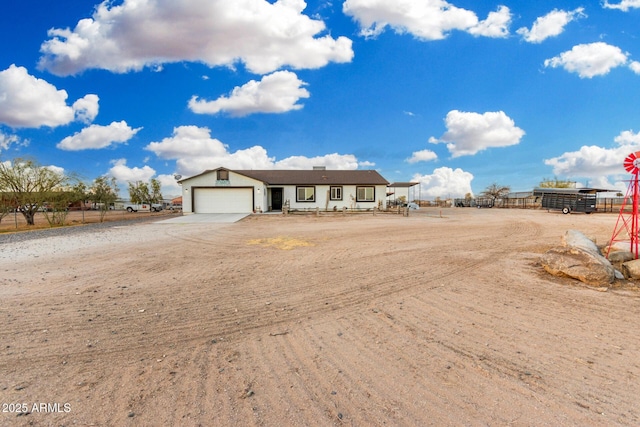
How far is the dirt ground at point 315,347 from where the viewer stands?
2.46m

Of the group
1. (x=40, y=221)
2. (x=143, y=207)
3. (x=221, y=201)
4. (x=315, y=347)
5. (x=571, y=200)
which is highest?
(x=221, y=201)

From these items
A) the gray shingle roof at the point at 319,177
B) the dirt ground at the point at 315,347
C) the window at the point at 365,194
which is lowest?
the dirt ground at the point at 315,347

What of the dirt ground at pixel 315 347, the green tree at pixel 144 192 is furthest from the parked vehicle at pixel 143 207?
the dirt ground at pixel 315 347

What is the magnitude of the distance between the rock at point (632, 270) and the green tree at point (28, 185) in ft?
81.7

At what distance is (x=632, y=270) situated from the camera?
20.3ft

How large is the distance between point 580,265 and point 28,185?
25.2 m

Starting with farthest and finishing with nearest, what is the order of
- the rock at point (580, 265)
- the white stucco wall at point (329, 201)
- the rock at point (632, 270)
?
the white stucco wall at point (329, 201)
the rock at point (632, 270)
the rock at point (580, 265)

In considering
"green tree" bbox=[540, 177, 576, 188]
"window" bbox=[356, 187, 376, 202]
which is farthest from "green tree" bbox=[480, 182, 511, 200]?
"window" bbox=[356, 187, 376, 202]

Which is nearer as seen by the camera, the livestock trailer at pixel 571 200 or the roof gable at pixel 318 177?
the livestock trailer at pixel 571 200

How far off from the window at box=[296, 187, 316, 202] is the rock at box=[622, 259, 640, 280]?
23.0m

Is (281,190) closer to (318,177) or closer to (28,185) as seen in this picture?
(318,177)

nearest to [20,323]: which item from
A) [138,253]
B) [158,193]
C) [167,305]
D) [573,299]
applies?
[167,305]

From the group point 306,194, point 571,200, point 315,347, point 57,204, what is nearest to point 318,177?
point 306,194

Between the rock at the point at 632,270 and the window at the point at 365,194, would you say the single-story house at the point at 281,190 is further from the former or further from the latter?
the rock at the point at 632,270
